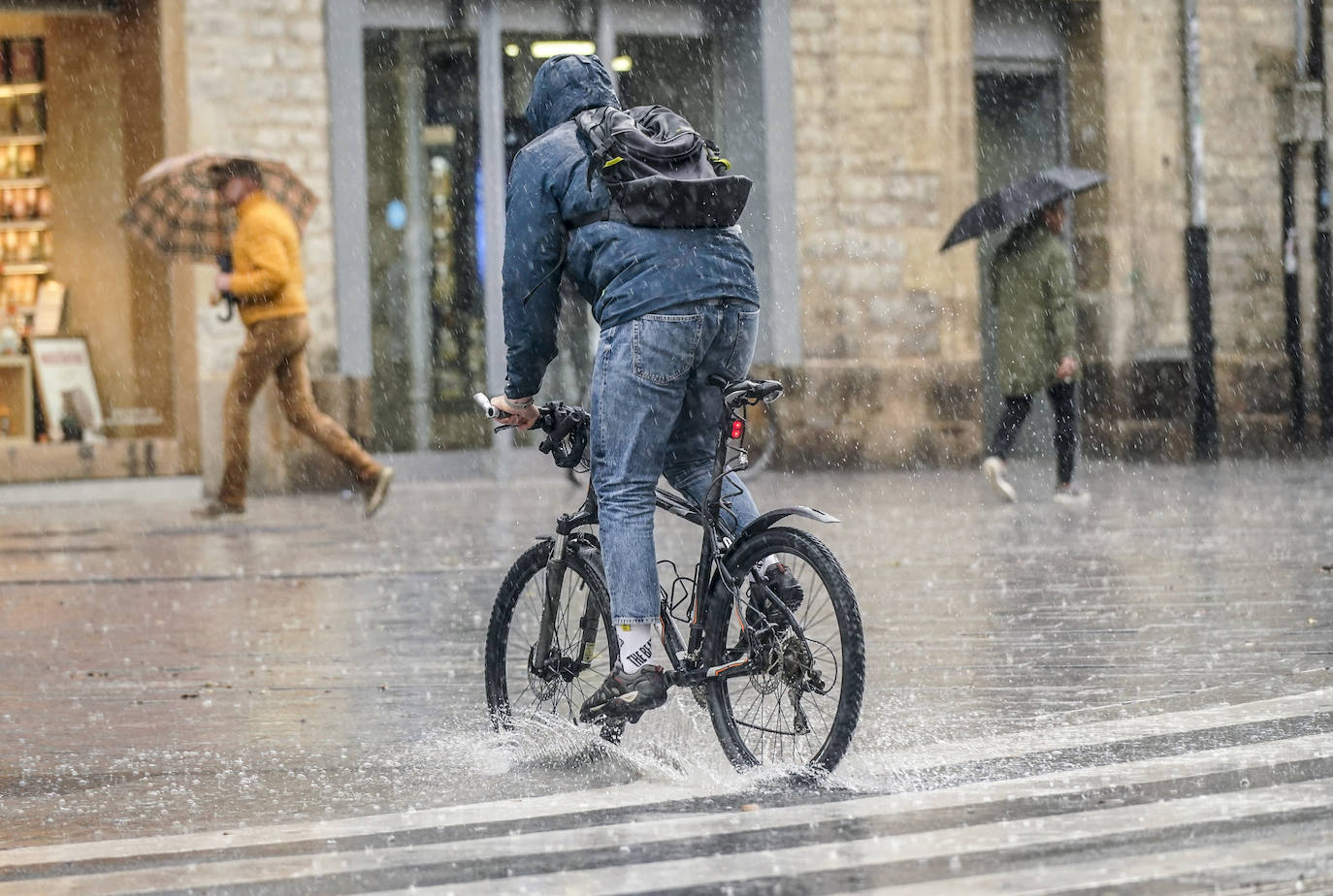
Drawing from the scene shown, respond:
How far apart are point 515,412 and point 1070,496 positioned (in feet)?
28.2

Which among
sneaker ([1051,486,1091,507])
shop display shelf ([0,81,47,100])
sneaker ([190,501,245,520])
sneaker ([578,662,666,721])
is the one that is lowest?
sneaker ([578,662,666,721])

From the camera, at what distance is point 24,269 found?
17297mm

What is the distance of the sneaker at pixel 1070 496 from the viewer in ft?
44.2

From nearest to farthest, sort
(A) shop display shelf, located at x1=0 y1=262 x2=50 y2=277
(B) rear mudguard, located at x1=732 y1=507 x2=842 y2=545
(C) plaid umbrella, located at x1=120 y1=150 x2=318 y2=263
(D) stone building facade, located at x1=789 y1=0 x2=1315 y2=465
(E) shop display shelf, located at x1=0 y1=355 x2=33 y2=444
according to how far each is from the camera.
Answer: (B) rear mudguard, located at x1=732 y1=507 x2=842 y2=545 → (C) plaid umbrella, located at x1=120 y1=150 x2=318 y2=263 → (E) shop display shelf, located at x1=0 y1=355 x2=33 y2=444 → (A) shop display shelf, located at x1=0 y1=262 x2=50 y2=277 → (D) stone building facade, located at x1=789 y1=0 x2=1315 y2=465

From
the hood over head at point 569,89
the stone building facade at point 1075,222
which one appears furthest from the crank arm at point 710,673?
the stone building facade at point 1075,222

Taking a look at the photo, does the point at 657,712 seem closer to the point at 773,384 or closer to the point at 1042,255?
the point at 773,384

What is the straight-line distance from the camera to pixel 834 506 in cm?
1373

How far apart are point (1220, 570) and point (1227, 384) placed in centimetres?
996

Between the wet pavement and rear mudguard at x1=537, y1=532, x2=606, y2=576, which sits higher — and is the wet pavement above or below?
below

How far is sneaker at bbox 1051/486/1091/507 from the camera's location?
13469 mm

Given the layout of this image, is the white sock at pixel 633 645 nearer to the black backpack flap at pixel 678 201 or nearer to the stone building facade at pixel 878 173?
the black backpack flap at pixel 678 201

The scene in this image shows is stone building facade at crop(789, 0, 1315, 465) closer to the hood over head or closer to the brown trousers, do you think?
the brown trousers

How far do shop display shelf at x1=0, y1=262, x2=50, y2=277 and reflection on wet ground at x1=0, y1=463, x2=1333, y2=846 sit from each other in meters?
3.76

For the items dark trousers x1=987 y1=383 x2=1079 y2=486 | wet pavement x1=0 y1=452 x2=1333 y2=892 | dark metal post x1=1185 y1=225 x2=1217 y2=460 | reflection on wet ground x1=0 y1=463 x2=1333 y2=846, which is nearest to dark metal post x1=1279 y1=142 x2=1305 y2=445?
dark metal post x1=1185 y1=225 x2=1217 y2=460
